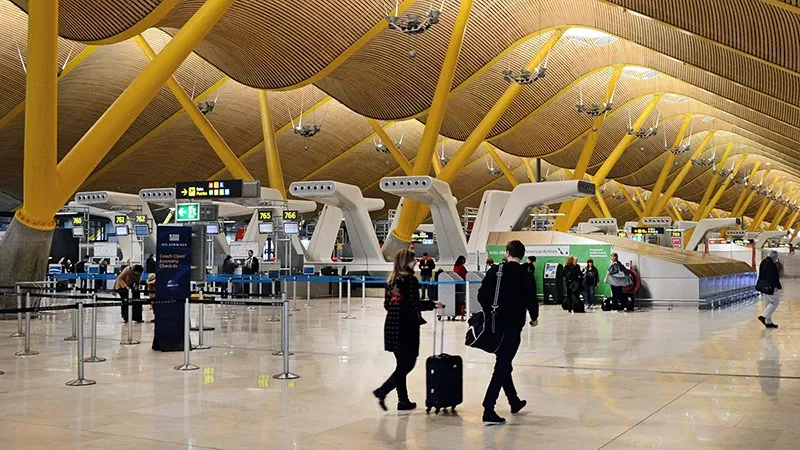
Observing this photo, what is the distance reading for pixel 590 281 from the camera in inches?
866

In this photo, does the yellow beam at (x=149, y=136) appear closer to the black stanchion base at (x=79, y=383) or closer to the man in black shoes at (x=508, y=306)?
the black stanchion base at (x=79, y=383)

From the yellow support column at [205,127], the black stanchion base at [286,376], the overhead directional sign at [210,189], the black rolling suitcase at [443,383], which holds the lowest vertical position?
the black stanchion base at [286,376]

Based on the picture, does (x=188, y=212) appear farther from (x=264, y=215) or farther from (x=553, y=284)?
(x=264, y=215)

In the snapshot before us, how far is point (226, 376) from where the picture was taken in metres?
9.67

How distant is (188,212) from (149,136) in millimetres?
29128

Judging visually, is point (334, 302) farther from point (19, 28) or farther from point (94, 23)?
point (19, 28)

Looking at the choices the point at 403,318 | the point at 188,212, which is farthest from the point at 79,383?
the point at 188,212

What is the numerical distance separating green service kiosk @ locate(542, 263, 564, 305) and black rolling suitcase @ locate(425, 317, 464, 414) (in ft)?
55.1

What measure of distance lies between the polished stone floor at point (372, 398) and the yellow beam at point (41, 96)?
333cm

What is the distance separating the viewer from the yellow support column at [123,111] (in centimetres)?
1709

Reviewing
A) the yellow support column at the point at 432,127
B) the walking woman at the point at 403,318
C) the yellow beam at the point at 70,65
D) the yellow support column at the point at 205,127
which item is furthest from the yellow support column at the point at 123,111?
the yellow support column at the point at 205,127

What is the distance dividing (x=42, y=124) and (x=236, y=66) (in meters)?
12.3

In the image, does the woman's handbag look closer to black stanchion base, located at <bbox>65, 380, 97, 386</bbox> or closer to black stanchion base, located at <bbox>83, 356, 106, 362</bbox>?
black stanchion base, located at <bbox>65, 380, 97, 386</bbox>

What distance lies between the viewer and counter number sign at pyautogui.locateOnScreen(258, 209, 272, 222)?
2998 cm
